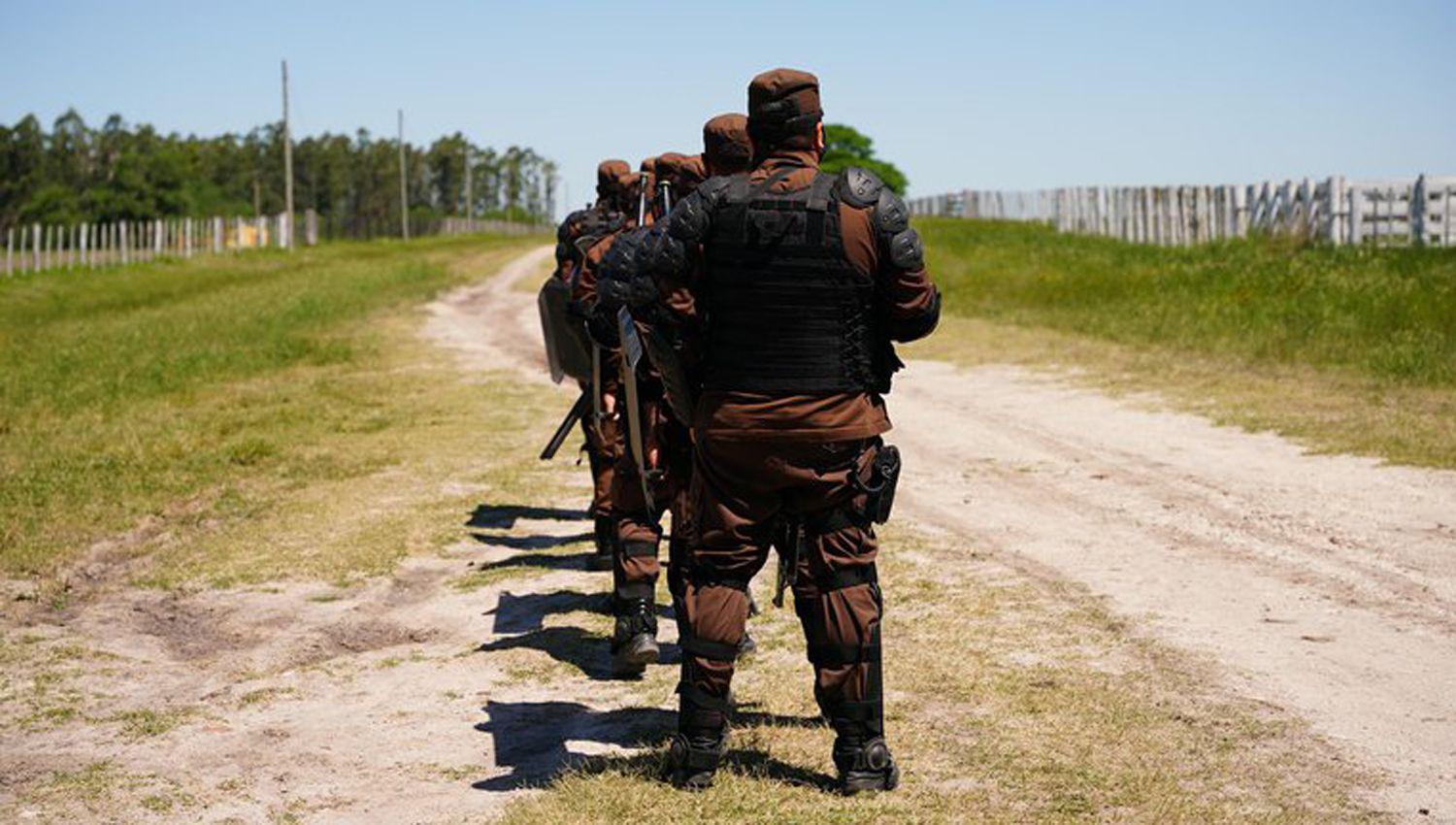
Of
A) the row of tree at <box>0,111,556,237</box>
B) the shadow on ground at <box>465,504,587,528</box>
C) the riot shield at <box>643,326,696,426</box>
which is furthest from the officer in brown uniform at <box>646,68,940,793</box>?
the row of tree at <box>0,111,556,237</box>

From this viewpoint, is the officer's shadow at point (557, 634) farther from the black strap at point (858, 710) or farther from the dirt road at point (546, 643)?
the black strap at point (858, 710)

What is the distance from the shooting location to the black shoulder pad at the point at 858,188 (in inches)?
204

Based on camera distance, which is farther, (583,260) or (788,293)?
(583,260)

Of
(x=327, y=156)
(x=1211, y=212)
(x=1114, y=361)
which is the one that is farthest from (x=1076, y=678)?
(x=327, y=156)

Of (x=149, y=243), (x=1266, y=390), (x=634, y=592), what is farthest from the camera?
(x=149, y=243)

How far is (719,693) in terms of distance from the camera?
17.8 feet

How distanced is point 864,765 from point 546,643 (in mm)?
2616

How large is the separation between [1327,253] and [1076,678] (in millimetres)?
21074

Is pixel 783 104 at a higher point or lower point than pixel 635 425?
higher

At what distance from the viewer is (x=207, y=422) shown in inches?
647

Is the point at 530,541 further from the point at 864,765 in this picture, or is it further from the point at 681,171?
the point at 864,765

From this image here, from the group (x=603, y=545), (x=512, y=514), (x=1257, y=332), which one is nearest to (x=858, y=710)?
(x=603, y=545)

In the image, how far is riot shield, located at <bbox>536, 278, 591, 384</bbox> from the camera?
8.71m

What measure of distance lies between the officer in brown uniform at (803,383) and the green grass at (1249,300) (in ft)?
37.1
